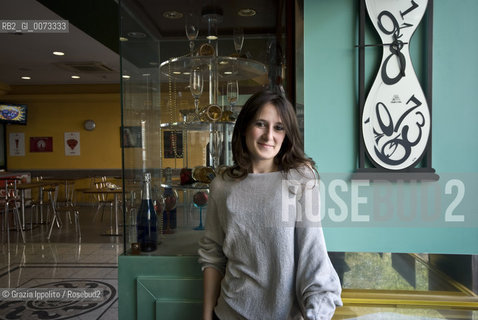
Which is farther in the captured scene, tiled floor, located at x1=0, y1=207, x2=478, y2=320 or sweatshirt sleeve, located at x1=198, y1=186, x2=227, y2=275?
tiled floor, located at x1=0, y1=207, x2=478, y2=320

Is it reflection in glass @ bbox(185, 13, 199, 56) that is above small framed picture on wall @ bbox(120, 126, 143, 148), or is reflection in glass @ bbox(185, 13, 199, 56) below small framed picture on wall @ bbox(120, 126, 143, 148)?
above

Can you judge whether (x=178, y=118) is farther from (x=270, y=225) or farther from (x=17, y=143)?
(x=17, y=143)

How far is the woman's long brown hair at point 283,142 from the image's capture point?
1145 mm

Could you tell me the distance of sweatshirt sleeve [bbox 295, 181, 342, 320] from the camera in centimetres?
100

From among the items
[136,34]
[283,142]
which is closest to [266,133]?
[283,142]

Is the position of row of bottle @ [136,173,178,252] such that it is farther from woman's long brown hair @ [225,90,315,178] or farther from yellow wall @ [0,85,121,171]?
yellow wall @ [0,85,121,171]

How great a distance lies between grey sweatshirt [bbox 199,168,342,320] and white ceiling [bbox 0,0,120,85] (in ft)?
12.9

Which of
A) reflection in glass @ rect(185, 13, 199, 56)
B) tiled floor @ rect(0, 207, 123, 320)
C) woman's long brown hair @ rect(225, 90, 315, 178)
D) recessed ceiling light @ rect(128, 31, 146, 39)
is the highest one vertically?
reflection in glass @ rect(185, 13, 199, 56)

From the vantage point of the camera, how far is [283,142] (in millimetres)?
1209

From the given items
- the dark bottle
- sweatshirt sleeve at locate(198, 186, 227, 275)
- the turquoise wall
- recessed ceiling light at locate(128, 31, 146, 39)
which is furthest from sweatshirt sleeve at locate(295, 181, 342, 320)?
recessed ceiling light at locate(128, 31, 146, 39)

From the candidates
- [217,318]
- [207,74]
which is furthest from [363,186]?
[207,74]

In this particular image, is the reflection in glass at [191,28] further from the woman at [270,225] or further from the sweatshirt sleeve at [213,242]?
the sweatshirt sleeve at [213,242]

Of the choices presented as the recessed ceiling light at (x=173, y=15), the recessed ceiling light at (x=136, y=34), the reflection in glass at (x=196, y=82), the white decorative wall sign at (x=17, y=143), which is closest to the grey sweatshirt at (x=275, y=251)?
the reflection in glass at (x=196, y=82)

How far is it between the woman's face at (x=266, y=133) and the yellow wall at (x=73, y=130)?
8735mm
